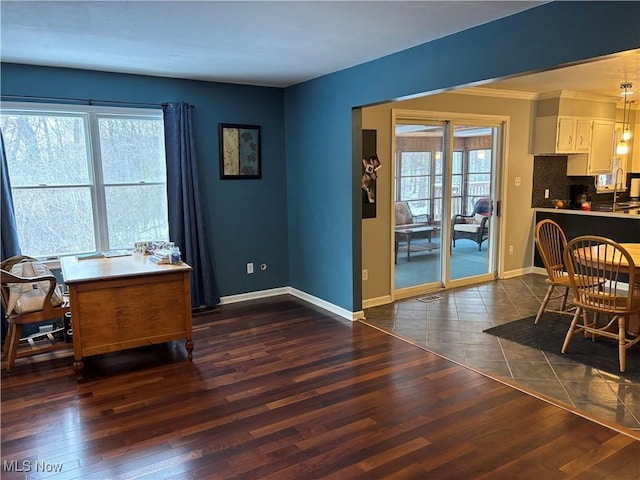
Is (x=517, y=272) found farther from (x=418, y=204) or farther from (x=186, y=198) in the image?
(x=186, y=198)

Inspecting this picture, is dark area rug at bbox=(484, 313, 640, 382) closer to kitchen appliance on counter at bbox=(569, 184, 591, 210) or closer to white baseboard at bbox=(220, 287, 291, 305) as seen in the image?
white baseboard at bbox=(220, 287, 291, 305)

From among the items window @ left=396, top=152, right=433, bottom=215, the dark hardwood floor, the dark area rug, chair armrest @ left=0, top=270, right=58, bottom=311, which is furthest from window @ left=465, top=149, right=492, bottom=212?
chair armrest @ left=0, top=270, right=58, bottom=311

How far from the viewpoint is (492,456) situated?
237cm

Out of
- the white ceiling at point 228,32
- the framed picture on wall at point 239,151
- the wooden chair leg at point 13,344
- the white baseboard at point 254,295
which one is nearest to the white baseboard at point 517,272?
the white ceiling at point 228,32

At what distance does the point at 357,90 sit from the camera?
4121mm

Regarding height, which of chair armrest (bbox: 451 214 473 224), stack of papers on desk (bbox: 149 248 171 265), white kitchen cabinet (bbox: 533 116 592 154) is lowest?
stack of papers on desk (bbox: 149 248 171 265)

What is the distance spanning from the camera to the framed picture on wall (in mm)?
4949

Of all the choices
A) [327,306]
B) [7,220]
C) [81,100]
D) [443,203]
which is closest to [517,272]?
[443,203]

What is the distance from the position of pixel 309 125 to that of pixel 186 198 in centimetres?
148

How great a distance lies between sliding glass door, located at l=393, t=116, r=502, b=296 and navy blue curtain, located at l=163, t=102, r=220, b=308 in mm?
2092

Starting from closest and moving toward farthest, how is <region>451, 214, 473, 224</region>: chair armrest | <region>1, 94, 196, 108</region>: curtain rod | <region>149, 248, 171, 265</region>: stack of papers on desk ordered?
<region>149, 248, 171, 265</region>: stack of papers on desk, <region>1, 94, 196, 108</region>: curtain rod, <region>451, 214, 473, 224</region>: chair armrest

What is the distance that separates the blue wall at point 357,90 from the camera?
7.98 ft

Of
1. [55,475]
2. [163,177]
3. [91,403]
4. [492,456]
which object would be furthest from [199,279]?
[492,456]

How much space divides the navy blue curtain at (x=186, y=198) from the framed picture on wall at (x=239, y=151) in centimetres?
37
